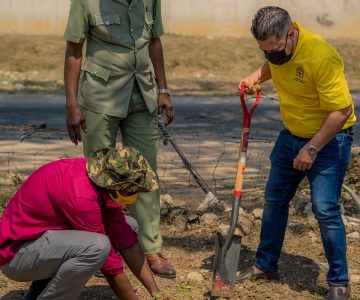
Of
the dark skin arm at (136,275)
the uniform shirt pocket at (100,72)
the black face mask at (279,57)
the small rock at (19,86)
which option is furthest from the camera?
the small rock at (19,86)

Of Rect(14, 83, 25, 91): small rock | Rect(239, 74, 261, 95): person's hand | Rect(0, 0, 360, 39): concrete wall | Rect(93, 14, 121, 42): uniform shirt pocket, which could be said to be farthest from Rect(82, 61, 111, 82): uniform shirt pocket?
Rect(0, 0, 360, 39): concrete wall

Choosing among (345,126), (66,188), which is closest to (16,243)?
(66,188)

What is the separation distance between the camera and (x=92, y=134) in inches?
221

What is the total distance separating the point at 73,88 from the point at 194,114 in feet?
24.6

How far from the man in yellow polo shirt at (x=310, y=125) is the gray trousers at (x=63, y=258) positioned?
1194 millimetres

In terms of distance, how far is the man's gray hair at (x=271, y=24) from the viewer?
4855 millimetres

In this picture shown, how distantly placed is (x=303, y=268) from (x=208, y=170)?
9.39 feet

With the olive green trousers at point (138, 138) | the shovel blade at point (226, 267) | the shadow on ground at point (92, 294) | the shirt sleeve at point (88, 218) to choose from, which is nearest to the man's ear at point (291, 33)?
the olive green trousers at point (138, 138)

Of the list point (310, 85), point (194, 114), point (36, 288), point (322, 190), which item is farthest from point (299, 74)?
point (194, 114)

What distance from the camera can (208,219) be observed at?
21.9 feet

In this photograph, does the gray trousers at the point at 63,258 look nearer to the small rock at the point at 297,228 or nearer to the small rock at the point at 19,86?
the small rock at the point at 297,228

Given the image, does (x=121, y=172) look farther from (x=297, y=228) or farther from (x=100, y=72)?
(x=297, y=228)

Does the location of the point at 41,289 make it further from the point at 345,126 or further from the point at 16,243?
the point at 345,126

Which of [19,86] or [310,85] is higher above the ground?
[310,85]
